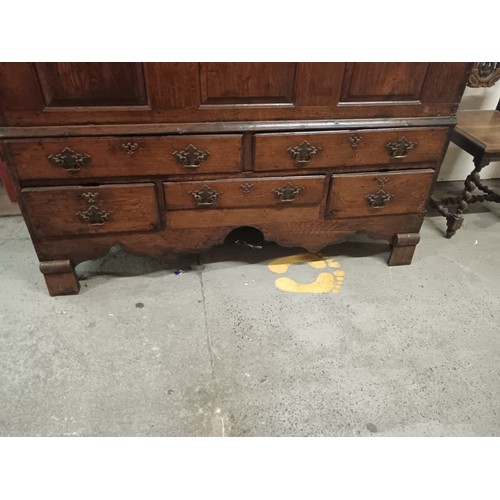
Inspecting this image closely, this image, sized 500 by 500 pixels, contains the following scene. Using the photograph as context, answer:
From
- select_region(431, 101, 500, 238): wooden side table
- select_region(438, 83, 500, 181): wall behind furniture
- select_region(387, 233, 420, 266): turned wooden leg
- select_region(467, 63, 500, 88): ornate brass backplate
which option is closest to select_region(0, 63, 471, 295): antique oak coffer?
select_region(387, 233, 420, 266): turned wooden leg

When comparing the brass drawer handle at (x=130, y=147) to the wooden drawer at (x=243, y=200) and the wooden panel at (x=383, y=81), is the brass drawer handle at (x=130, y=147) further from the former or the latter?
the wooden panel at (x=383, y=81)

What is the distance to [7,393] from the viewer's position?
144 centimetres

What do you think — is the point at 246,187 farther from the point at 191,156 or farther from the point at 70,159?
the point at 70,159

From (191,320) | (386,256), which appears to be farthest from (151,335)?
(386,256)

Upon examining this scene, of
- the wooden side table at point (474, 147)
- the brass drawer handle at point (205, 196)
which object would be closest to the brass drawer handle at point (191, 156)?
the brass drawer handle at point (205, 196)

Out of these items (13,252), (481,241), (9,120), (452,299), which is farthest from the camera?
(481,241)

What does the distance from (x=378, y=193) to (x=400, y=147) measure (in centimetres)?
22

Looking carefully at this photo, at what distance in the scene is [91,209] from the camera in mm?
1618

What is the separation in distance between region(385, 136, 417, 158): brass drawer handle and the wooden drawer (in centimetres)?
29

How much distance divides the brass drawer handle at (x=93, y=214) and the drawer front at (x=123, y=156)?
0.09 meters

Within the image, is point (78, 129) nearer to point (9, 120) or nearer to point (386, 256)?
point (9, 120)

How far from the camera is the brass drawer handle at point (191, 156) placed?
5.07 feet

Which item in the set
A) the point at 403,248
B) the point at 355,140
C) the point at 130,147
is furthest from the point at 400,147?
the point at 130,147

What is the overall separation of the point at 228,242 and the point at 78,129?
39.8 inches
